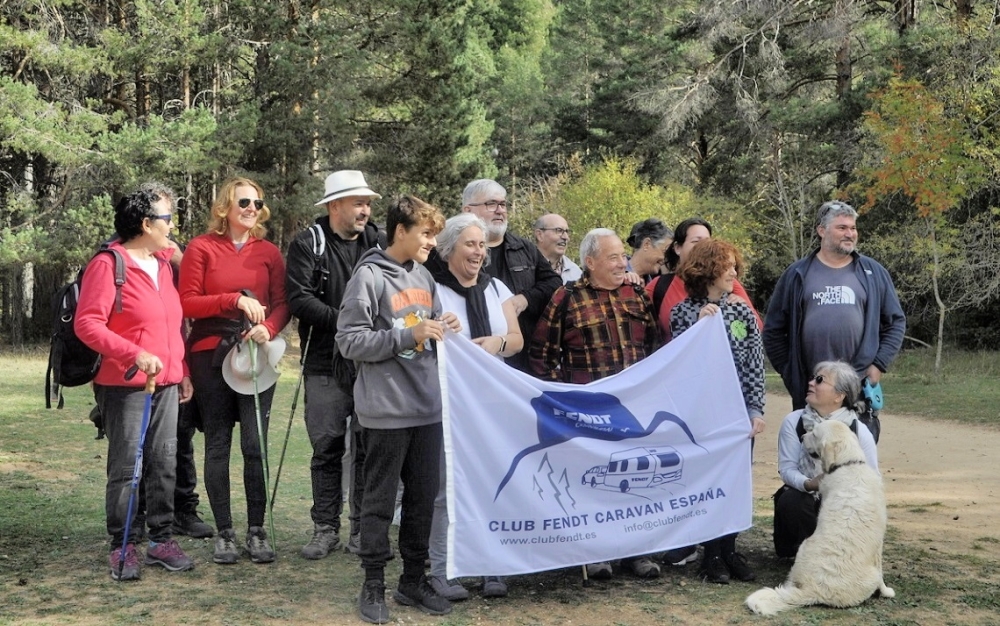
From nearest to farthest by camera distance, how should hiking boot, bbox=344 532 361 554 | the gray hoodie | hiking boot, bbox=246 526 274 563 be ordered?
→ the gray hoodie, hiking boot, bbox=246 526 274 563, hiking boot, bbox=344 532 361 554

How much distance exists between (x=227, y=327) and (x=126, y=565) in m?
1.43

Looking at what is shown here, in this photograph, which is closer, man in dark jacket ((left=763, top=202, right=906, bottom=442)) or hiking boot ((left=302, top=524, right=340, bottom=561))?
hiking boot ((left=302, top=524, right=340, bottom=561))

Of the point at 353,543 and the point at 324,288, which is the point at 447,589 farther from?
the point at 324,288

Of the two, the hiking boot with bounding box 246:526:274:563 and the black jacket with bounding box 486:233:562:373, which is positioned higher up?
the black jacket with bounding box 486:233:562:373

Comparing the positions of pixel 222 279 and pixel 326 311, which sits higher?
pixel 222 279

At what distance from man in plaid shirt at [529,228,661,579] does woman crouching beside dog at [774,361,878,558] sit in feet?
2.76

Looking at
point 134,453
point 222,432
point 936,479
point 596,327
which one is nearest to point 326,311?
point 222,432

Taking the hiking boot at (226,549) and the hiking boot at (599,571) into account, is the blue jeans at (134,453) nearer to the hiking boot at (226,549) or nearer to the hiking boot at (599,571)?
the hiking boot at (226,549)

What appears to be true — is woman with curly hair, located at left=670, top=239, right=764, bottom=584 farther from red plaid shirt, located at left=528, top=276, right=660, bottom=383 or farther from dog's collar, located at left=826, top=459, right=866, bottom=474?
dog's collar, located at left=826, top=459, right=866, bottom=474

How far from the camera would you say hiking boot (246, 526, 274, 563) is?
6.09 metres

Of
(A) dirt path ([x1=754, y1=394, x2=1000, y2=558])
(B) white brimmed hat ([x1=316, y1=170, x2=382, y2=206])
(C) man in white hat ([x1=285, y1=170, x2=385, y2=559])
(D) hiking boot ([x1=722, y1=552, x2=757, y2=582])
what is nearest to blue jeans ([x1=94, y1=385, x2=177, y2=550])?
(C) man in white hat ([x1=285, y1=170, x2=385, y2=559])

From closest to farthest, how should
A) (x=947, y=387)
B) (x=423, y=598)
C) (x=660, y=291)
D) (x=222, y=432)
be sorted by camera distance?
(x=423, y=598) < (x=222, y=432) < (x=660, y=291) < (x=947, y=387)

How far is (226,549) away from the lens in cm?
611

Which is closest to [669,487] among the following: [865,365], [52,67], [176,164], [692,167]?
[865,365]
